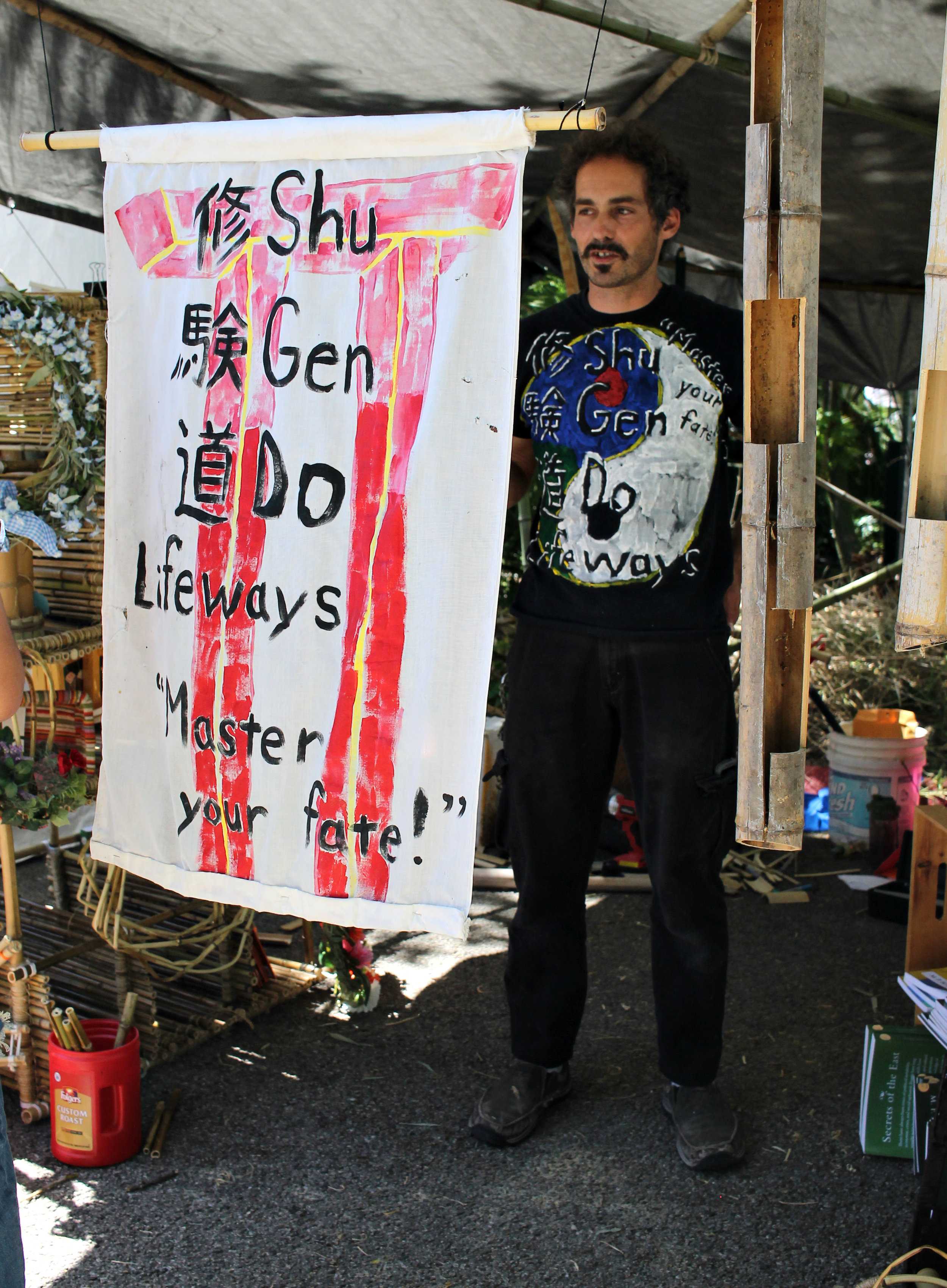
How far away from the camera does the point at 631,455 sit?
2.25 m

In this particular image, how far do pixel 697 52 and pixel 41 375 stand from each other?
182 cm

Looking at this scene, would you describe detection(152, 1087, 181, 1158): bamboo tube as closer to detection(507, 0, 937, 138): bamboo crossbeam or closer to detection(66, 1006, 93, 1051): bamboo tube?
detection(66, 1006, 93, 1051): bamboo tube

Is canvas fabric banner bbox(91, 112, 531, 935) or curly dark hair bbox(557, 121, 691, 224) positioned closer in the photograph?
canvas fabric banner bbox(91, 112, 531, 935)

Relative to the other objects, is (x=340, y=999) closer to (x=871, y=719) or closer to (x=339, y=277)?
(x=339, y=277)

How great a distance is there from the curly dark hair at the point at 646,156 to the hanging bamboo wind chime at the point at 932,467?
41.0 inches

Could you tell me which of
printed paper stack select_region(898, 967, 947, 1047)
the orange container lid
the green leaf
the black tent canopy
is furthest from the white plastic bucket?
the green leaf

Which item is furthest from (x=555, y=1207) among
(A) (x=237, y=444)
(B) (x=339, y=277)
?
(B) (x=339, y=277)

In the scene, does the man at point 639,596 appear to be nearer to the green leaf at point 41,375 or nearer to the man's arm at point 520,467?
the man's arm at point 520,467

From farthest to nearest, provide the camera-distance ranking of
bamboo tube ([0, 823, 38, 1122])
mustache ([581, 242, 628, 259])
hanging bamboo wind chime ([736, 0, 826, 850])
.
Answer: bamboo tube ([0, 823, 38, 1122]), mustache ([581, 242, 628, 259]), hanging bamboo wind chime ([736, 0, 826, 850])

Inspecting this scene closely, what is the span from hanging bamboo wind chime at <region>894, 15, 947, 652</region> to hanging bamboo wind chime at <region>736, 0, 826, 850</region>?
0.15m

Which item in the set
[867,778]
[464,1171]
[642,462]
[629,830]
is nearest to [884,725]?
[867,778]

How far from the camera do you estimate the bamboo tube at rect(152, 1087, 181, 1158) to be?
241 cm

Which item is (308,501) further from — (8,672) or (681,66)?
(681,66)

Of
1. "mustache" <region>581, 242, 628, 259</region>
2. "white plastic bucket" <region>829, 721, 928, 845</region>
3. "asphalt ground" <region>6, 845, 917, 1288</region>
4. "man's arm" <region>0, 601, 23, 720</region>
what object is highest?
"mustache" <region>581, 242, 628, 259</region>
